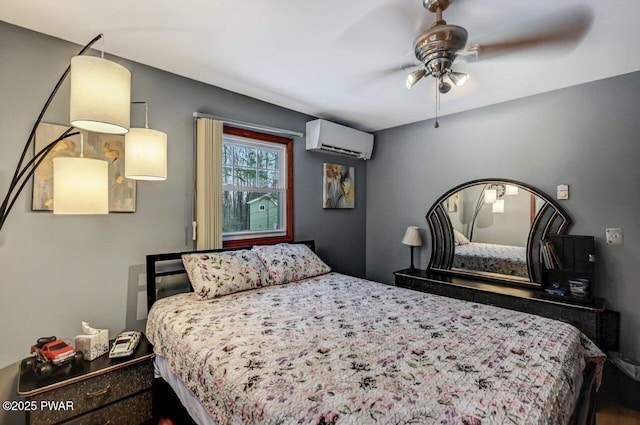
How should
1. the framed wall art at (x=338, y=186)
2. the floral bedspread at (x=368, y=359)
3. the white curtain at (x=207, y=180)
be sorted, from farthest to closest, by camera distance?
the framed wall art at (x=338, y=186) → the white curtain at (x=207, y=180) → the floral bedspread at (x=368, y=359)

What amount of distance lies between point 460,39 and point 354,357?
1.70m

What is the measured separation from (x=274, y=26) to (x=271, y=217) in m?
1.87

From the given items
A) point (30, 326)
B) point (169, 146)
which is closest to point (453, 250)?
point (169, 146)

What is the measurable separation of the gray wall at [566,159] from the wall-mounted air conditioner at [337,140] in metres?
0.47

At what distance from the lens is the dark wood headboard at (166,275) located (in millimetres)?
2193

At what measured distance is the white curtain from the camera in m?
2.50

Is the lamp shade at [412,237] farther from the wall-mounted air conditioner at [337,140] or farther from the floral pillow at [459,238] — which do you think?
the wall-mounted air conditioner at [337,140]

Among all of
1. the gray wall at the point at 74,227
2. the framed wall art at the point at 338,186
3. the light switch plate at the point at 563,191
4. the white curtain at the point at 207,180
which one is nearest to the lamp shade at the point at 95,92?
the gray wall at the point at 74,227

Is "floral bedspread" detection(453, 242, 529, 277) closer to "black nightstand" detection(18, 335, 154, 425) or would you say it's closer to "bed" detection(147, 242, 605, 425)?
"bed" detection(147, 242, 605, 425)

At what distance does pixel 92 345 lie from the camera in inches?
68.5

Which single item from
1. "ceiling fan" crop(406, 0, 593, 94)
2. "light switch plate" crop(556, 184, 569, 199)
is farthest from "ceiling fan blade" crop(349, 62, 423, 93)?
"light switch plate" crop(556, 184, 569, 199)

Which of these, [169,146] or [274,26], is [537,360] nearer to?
[274,26]

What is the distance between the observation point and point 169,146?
240cm

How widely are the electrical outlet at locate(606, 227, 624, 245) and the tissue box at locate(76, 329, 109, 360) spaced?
3788 mm
